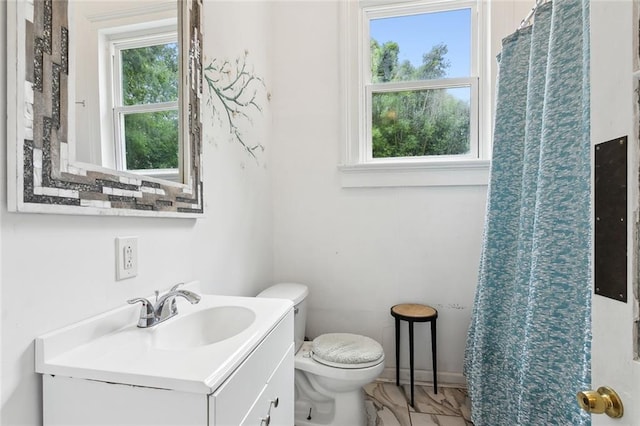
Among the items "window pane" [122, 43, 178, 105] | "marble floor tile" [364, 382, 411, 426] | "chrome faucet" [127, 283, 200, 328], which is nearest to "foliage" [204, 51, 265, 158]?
"window pane" [122, 43, 178, 105]

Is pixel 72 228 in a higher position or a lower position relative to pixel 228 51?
lower

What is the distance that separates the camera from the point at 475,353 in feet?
4.97

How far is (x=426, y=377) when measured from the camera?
1.96 metres

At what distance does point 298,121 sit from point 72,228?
62.5 inches

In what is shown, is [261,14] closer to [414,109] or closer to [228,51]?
[228,51]

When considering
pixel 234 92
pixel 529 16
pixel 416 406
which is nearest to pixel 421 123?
pixel 529 16

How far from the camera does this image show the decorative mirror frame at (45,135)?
0.62 m

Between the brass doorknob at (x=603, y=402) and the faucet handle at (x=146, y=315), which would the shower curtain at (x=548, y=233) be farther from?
the faucet handle at (x=146, y=315)

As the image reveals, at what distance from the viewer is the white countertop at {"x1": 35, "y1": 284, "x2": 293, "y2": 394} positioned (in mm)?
598

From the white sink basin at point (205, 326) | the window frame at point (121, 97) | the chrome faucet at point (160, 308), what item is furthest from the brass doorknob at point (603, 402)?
the window frame at point (121, 97)

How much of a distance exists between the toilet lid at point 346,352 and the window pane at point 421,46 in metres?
1.62

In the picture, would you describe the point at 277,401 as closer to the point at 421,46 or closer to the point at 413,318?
the point at 413,318

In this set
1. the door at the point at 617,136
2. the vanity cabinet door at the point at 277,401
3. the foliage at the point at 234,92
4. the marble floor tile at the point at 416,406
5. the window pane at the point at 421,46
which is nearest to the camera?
the door at the point at 617,136

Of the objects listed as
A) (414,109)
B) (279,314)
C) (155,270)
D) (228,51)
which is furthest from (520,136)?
(155,270)
